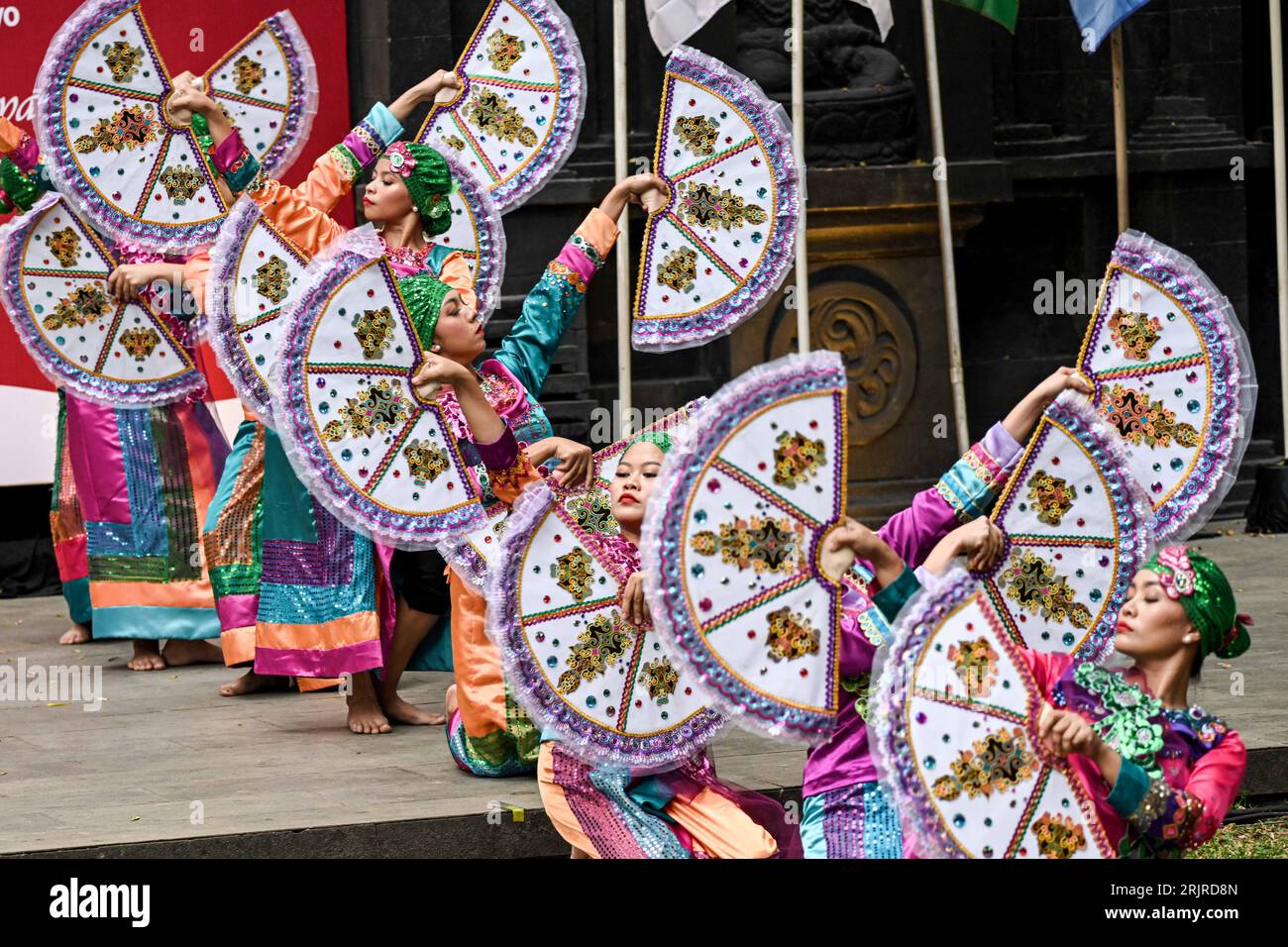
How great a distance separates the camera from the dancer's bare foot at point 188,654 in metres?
7.48

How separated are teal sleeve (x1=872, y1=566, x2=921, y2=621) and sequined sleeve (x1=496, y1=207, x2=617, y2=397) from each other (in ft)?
6.92

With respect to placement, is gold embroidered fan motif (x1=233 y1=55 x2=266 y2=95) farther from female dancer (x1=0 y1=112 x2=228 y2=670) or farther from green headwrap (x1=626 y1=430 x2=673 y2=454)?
green headwrap (x1=626 y1=430 x2=673 y2=454)

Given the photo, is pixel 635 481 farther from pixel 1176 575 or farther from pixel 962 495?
pixel 1176 575

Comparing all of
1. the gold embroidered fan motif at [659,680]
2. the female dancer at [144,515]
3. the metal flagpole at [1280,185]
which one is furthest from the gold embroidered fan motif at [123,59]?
the metal flagpole at [1280,185]

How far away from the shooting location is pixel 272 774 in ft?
18.6

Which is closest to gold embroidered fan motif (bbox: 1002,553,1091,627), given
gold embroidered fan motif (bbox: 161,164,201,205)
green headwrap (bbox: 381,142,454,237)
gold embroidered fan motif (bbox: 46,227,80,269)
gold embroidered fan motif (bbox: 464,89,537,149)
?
green headwrap (bbox: 381,142,454,237)

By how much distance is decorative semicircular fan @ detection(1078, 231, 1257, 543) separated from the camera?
4609mm

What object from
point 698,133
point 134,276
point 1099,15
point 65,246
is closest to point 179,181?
point 134,276

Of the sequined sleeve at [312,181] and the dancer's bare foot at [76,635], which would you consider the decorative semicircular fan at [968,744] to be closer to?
the sequined sleeve at [312,181]

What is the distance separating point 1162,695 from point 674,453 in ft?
3.22

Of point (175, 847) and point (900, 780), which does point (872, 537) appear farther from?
point (175, 847)

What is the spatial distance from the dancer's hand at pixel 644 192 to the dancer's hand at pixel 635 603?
5.17ft

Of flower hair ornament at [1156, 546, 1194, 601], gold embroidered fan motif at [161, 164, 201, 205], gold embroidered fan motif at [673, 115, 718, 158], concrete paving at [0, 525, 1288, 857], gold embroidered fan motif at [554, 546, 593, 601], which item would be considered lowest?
concrete paving at [0, 525, 1288, 857]

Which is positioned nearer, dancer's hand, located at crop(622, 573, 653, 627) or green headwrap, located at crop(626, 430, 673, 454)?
dancer's hand, located at crop(622, 573, 653, 627)
